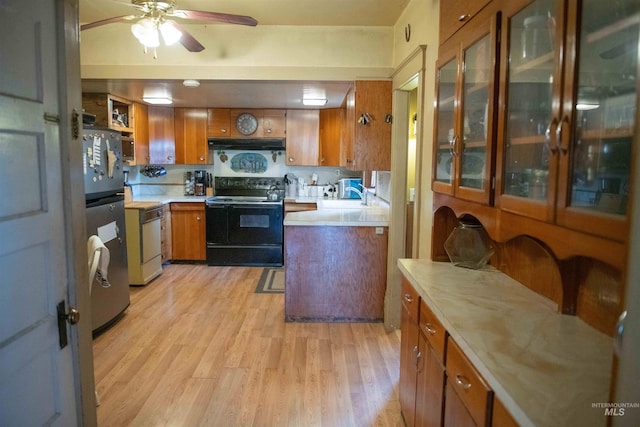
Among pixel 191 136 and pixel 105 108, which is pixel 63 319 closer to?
pixel 105 108

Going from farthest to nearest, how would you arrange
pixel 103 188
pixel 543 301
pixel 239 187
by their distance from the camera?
1. pixel 239 187
2. pixel 103 188
3. pixel 543 301

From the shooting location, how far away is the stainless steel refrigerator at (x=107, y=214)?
3062 millimetres

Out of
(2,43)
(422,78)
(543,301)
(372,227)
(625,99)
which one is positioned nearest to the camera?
(625,99)

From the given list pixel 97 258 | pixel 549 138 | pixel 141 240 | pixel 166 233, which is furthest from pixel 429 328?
pixel 166 233

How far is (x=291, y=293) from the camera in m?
3.55

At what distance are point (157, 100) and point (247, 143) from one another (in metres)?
1.29

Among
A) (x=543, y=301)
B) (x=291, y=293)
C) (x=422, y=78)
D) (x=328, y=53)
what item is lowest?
(x=291, y=293)

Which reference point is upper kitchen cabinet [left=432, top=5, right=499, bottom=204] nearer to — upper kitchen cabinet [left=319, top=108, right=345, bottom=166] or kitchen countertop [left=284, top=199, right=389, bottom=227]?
kitchen countertop [left=284, top=199, right=389, bottom=227]

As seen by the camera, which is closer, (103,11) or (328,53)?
(103,11)

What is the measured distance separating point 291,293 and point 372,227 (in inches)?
36.5

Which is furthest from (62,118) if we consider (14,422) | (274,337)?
(274,337)

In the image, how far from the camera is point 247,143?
18.6 feet

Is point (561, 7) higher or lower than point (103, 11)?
lower

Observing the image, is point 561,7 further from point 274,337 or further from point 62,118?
point 274,337
